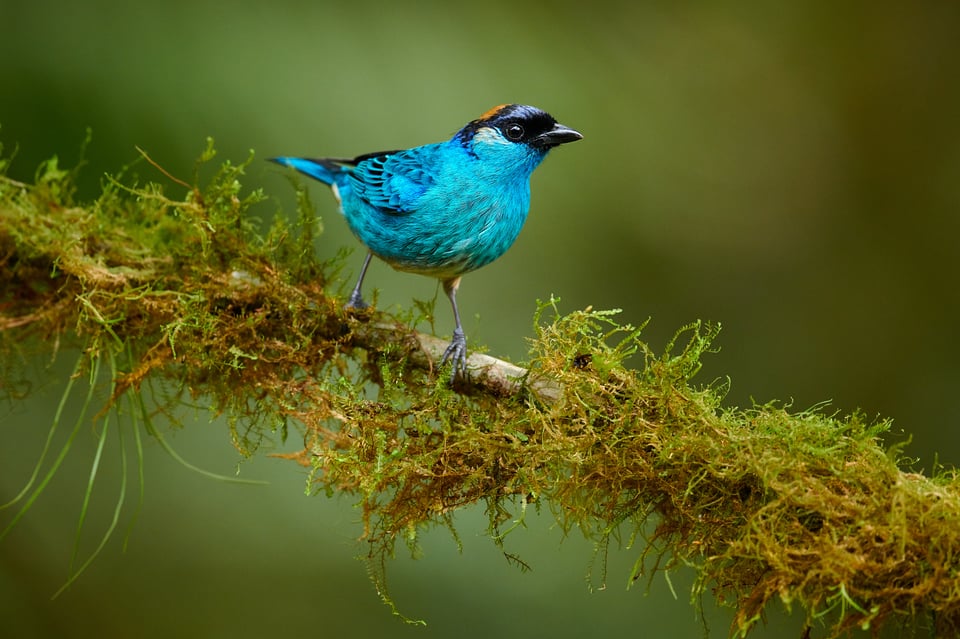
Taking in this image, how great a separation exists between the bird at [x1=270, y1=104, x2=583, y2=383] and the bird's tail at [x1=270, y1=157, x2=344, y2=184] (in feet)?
1.39

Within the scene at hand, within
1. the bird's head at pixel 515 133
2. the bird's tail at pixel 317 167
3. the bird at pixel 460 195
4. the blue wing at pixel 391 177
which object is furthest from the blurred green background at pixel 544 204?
the bird's head at pixel 515 133

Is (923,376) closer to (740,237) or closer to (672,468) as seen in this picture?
(740,237)

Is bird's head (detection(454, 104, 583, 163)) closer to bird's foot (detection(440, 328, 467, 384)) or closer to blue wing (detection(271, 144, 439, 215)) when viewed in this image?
blue wing (detection(271, 144, 439, 215))

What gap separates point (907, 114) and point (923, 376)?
1.45 metres

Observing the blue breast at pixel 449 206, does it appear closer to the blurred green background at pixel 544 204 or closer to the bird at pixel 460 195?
the bird at pixel 460 195

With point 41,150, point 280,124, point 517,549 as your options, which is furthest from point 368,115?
point 517,549

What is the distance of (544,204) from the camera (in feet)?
14.5

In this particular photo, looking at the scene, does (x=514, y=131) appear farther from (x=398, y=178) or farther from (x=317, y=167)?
(x=317, y=167)

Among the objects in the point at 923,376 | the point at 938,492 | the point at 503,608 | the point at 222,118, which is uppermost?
the point at 222,118

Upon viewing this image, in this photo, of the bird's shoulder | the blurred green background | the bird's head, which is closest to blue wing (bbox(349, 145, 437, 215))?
the bird's shoulder

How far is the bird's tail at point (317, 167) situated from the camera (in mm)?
3287

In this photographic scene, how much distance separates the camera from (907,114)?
15.6 feet

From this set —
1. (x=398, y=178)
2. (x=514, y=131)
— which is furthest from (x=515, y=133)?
(x=398, y=178)

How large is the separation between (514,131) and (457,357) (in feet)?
2.82
